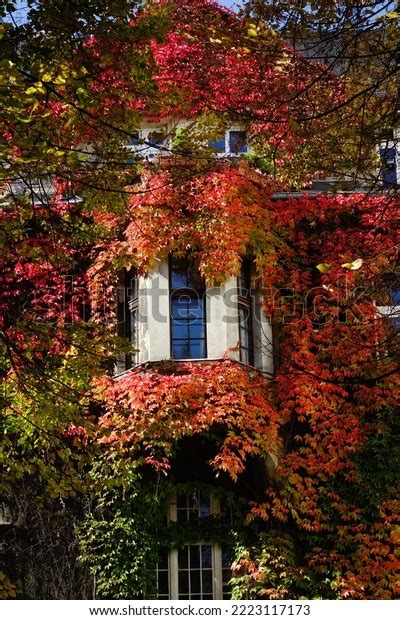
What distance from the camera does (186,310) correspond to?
12906mm

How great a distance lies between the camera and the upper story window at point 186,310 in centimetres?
1273

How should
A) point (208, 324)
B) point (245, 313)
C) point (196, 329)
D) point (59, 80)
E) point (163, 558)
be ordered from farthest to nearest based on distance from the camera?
point (245, 313) → point (196, 329) → point (208, 324) → point (163, 558) → point (59, 80)

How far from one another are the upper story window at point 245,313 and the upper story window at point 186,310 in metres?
0.61

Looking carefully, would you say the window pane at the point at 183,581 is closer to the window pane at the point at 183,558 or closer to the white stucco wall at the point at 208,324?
the window pane at the point at 183,558

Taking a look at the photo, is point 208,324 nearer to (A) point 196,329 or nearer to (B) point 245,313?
(A) point 196,329

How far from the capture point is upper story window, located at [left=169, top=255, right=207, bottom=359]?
12.7m

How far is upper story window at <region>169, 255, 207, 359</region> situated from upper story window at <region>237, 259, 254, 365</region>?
0.61m

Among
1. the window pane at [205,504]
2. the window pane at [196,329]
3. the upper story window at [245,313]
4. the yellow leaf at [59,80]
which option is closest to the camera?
the yellow leaf at [59,80]

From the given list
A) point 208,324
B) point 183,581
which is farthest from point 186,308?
point 183,581

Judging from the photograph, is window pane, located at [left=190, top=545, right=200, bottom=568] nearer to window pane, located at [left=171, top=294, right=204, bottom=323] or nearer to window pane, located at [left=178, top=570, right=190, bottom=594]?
window pane, located at [left=178, top=570, right=190, bottom=594]

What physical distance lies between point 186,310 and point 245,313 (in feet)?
3.12

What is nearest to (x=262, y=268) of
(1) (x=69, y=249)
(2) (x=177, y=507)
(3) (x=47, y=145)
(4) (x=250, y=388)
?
(4) (x=250, y=388)

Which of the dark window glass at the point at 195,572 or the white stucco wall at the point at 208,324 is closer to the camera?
the dark window glass at the point at 195,572

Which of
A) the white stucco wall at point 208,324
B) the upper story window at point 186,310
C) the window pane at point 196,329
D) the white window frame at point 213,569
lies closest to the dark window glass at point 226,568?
the white window frame at point 213,569
